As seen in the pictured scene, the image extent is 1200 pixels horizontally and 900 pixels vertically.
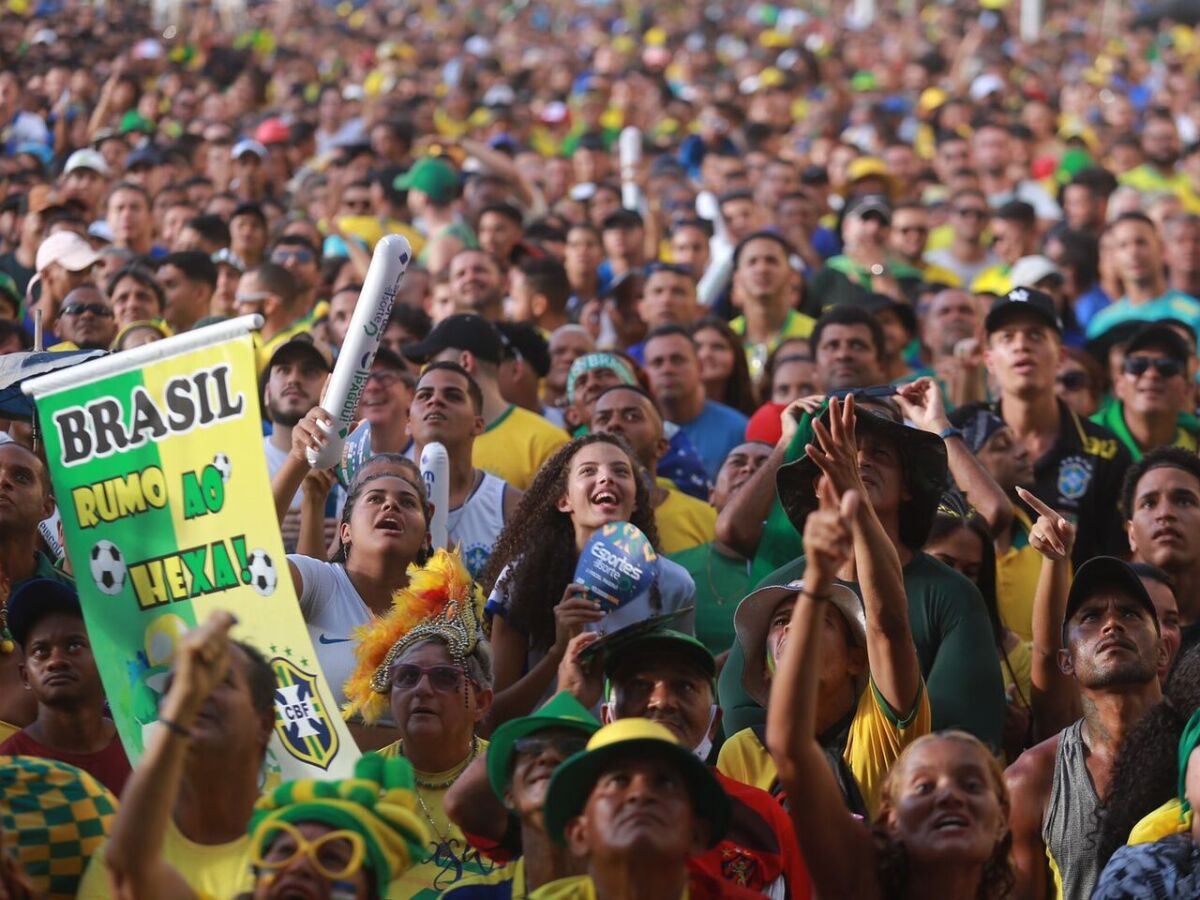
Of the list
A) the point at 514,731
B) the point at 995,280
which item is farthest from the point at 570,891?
the point at 995,280

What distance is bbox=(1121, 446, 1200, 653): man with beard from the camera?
23.9ft

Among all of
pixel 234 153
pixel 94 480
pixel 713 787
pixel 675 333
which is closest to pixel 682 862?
pixel 713 787

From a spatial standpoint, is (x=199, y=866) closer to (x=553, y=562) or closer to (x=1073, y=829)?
(x=1073, y=829)

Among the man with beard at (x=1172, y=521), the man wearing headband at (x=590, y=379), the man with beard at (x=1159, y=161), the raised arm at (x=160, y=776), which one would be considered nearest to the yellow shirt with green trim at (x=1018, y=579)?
the man with beard at (x=1172, y=521)

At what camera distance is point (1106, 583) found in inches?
242

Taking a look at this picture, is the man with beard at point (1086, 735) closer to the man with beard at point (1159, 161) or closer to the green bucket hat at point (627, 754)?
the green bucket hat at point (627, 754)

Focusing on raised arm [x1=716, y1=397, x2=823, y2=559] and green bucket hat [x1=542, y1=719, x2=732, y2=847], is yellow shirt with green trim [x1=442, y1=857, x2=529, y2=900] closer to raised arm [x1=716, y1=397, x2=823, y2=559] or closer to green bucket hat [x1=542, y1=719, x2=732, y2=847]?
green bucket hat [x1=542, y1=719, x2=732, y2=847]

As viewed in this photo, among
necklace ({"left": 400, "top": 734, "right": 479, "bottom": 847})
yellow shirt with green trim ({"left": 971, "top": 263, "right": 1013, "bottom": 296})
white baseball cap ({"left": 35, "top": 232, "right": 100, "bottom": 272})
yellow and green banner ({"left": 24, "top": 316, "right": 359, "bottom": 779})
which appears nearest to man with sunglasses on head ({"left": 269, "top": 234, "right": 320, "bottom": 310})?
white baseball cap ({"left": 35, "top": 232, "right": 100, "bottom": 272})

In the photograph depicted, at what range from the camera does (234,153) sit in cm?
1549

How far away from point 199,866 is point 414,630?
1452mm

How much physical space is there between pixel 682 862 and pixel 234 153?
11.5 metres

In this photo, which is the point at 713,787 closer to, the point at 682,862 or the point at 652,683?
the point at 682,862

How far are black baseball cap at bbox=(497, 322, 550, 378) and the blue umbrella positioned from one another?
2981 millimetres

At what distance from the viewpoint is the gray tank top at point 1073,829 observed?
225 inches
